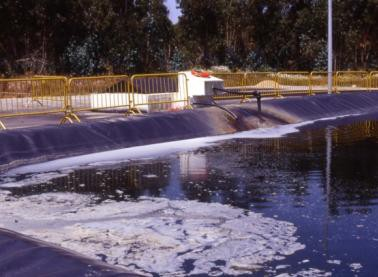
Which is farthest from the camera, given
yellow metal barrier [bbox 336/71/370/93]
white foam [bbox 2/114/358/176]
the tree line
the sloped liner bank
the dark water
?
the tree line

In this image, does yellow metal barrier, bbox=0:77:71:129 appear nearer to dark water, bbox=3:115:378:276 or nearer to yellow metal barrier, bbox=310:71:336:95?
dark water, bbox=3:115:378:276

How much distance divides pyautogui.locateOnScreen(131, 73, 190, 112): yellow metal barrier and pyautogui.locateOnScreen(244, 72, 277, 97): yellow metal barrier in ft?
14.1

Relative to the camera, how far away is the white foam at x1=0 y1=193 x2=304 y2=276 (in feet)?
18.6

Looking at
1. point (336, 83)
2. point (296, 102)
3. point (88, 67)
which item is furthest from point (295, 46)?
point (296, 102)

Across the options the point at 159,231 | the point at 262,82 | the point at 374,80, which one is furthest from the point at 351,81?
the point at 159,231

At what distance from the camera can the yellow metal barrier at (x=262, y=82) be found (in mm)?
22911

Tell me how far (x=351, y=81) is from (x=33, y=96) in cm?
1489

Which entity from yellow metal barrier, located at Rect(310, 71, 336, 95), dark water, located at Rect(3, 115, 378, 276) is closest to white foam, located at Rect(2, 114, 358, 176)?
dark water, located at Rect(3, 115, 378, 276)

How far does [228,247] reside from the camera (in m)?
6.04

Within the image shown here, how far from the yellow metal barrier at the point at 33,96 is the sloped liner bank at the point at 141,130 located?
9.95ft

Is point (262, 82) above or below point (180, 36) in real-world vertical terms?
below

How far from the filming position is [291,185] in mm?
9039

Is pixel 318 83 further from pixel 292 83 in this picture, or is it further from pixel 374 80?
pixel 374 80

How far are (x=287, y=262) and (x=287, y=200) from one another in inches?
99.4
